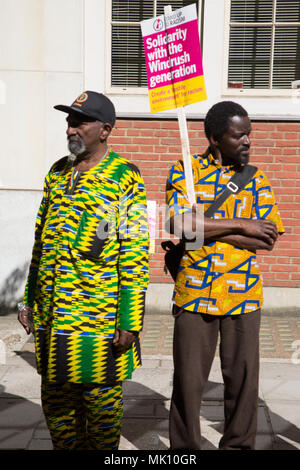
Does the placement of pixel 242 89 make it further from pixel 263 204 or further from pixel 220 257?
pixel 220 257

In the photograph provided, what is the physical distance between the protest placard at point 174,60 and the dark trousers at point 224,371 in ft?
3.83

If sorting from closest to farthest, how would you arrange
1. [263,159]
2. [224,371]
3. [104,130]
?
[104,130], [224,371], [263,159]

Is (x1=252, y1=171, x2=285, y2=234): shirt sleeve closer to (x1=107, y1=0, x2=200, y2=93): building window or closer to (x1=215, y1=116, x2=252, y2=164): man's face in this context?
(x1=215, y1=116, x2=252, y2=164): man's face

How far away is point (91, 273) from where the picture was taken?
2682 millimetres

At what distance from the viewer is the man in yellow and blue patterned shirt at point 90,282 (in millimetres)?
2684

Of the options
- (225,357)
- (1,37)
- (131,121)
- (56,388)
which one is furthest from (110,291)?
(1,37)

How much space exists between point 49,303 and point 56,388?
0.44 meters

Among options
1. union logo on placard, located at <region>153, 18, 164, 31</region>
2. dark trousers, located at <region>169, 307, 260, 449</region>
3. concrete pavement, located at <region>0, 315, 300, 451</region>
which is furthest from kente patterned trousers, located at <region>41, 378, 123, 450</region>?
union logo on placard, located at <region>153, 18, 164, 31</region>

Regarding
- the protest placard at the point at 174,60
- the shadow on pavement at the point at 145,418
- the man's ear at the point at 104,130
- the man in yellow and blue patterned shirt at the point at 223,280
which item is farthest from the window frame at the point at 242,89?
the man's ear at the point at 104,130

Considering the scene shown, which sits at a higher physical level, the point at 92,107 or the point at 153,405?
the point at 92,107

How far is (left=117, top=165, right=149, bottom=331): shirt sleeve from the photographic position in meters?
2.71

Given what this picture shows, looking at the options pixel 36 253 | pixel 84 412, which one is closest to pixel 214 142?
pixel 36 253

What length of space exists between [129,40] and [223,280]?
188 inches

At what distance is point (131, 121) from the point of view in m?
6.64
